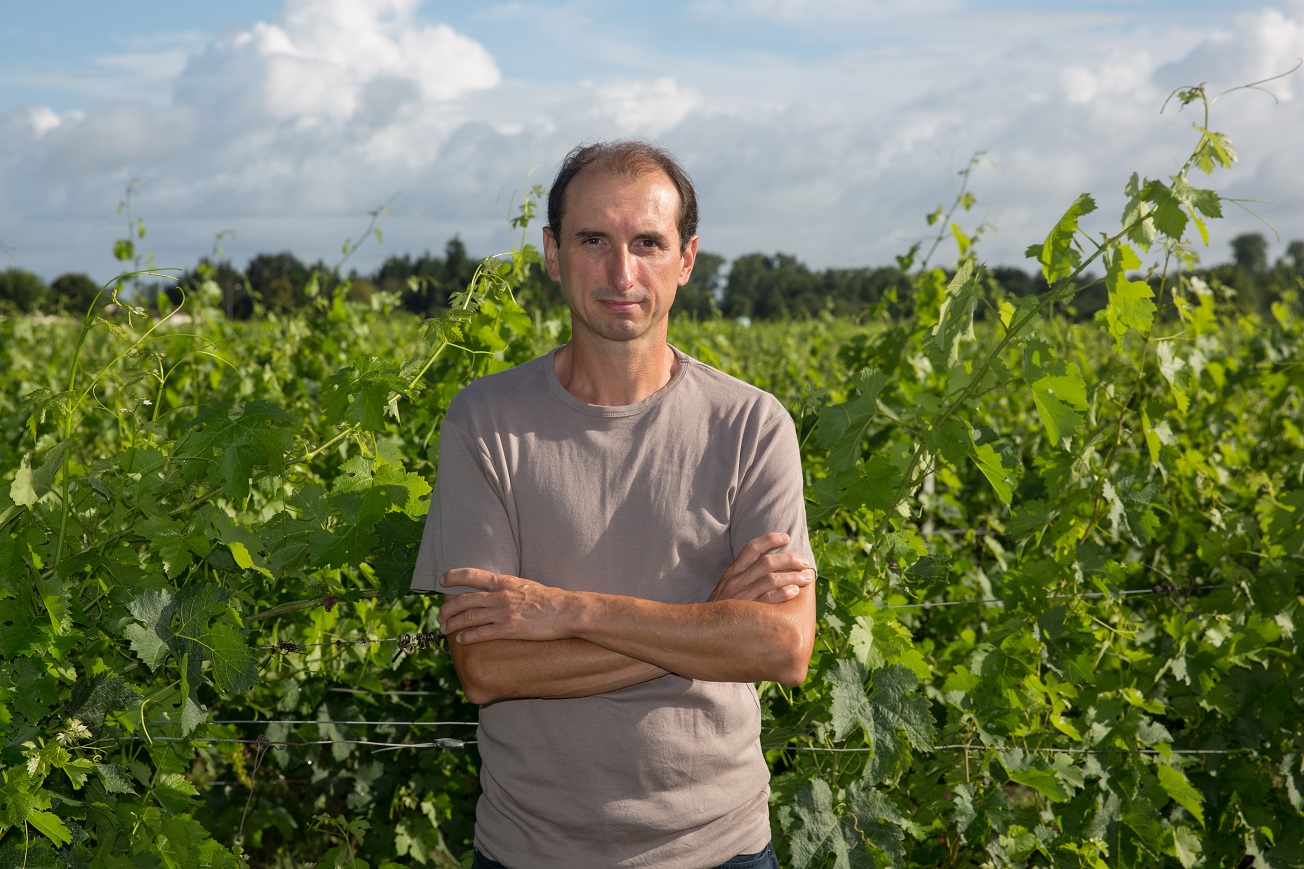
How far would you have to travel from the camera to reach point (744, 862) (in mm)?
1940

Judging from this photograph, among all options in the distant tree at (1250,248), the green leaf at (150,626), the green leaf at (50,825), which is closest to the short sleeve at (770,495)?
the green leaf at (150,626)

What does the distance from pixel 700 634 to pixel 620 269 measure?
2.16ft

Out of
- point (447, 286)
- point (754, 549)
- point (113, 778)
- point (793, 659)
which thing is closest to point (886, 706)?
point (793, 659)

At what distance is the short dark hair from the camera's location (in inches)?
81.4

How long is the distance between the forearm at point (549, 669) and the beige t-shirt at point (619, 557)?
0.19ft

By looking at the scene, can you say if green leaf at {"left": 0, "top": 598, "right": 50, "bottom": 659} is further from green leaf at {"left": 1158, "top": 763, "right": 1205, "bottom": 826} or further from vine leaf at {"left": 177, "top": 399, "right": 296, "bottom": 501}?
green leaf at {"left": 1158, "top": 763, "right": 1205, "bottom": 826}

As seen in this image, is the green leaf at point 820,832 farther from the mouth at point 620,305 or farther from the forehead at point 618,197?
the forehead at point 618,197

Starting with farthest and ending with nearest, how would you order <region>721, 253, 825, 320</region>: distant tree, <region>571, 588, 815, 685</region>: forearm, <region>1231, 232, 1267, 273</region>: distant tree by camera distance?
<region>1231, 232, 1267, 273</region>: distant tree < <region>721, 253, 825, 320</region>: distant tree < <region>571, 588, 815, 685</region>: forearm

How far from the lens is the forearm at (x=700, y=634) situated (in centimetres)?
181

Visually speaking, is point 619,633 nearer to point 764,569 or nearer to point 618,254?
point 764,569

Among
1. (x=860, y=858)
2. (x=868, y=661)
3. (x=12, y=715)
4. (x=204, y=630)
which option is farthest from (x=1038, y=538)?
(x=12, y=715)

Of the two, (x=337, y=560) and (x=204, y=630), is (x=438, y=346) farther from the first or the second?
(x=204, y=630)

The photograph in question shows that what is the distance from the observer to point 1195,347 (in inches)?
172

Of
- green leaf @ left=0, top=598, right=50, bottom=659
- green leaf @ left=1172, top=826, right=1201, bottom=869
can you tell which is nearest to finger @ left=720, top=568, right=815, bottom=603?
green leaf @ left=0, top=598, right=50, bottom=659
